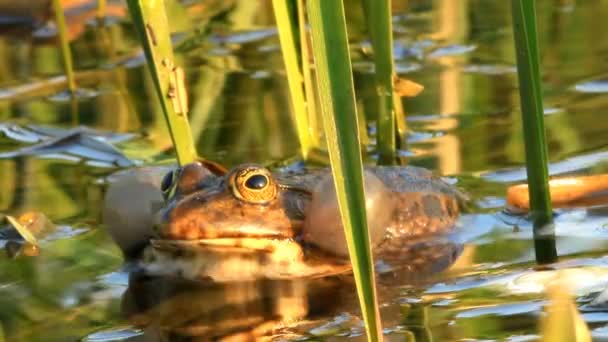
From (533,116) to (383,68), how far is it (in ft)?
2.87

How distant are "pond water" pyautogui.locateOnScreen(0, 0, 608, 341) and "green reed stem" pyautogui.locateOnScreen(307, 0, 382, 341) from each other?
0.63m

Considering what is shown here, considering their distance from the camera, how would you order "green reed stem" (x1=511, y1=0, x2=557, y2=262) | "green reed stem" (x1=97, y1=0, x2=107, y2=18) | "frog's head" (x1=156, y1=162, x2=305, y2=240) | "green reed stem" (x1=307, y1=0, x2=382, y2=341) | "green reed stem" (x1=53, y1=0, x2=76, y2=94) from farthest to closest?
"green reed stem" (x1=97, y1=0, x2=107, y2=18)
"green reed stem" (x1=53, y1=0, x2=76, y2=94)
"frog's head" (x1=156, y1=162, x2=305, y2=240)
"green reed stem" (x1=511, y1=0, x2=557, y2=262)
"green reed stem" (x1=307, y1=0, x2=382, y2=341)

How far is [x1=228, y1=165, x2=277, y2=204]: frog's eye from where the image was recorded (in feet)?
10.3

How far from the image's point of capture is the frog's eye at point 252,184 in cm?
314

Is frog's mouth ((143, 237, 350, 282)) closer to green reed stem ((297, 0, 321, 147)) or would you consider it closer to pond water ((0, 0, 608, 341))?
pond water ((0, 0, 608, 341))

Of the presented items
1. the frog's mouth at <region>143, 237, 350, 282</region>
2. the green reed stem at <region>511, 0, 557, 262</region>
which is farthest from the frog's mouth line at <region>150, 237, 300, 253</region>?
the green reed stem at <region>511, 0, 557, 262</region>

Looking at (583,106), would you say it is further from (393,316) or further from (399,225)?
(393,316)

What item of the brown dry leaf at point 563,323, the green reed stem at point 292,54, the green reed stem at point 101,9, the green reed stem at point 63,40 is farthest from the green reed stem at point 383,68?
the green reed stem at point 101,9

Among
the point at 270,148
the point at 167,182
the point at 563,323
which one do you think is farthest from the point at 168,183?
the point at 563,323

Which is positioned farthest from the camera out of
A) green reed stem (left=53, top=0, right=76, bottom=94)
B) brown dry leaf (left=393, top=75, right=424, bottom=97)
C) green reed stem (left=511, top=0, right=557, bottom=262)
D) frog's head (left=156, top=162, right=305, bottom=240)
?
green reed stem (left=53, top=0, right=76, bottom=94)

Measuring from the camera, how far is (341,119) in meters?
1.84

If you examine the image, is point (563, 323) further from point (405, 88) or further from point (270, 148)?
point (270, 148)

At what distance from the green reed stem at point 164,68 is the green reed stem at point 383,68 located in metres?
0.53

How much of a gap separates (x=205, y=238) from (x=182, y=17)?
383 centimetres
